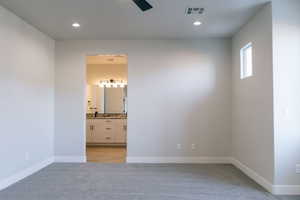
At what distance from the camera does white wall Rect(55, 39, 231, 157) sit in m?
5.14

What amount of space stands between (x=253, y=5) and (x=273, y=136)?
1.98m

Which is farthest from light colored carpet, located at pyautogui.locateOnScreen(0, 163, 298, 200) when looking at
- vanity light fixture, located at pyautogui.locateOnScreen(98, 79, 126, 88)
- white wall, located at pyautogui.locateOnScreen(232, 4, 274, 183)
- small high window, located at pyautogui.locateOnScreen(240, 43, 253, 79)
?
vanity light fixture, located at pyautogui.locateOnScreen(98, 79, 126, 88)

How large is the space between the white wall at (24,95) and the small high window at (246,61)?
4.08 m

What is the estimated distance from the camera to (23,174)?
402cm

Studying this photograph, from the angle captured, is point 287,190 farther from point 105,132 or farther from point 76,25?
point 105,132

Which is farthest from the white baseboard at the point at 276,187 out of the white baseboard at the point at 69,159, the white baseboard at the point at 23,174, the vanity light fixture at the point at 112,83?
the vanity light fixture at the point at 112,83

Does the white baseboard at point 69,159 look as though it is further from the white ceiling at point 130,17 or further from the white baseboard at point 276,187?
the white baseboard at point 276,187

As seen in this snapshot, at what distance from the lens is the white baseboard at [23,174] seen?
355 cm

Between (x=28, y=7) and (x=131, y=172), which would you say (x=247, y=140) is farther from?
(x=28, y=7)

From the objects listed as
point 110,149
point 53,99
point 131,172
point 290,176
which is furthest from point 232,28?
point 110,149

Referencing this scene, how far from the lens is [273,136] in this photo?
331cm

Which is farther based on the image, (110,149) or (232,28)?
(110,149)

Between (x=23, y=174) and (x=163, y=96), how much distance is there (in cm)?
310

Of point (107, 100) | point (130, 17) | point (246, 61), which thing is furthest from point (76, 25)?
point (107, 100)
